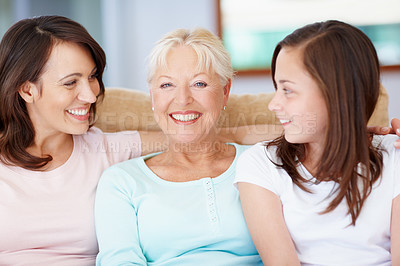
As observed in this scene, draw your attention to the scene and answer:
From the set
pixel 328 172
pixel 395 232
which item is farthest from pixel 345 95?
pixel 395 232

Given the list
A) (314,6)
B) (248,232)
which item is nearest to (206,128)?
(248,232)

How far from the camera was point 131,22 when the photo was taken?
4652 millimetres

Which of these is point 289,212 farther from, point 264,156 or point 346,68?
point 346,68

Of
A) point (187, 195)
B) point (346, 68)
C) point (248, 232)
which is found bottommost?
point (248, 232)

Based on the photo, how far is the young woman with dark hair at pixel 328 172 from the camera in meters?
1.33

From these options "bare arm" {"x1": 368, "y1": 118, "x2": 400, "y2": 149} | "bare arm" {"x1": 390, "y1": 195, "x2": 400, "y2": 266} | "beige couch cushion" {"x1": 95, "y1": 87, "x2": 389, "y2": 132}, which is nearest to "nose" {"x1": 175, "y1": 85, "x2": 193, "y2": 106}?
Result: "beige couch cushion" {"x1": 95, "y1": 87, "x2": 389, "y2": 132}

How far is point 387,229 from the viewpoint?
1.38 meters

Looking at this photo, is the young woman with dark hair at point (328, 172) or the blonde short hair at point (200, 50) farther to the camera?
the blonde short hair at point (200, 50)

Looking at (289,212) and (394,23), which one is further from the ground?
(394,23)

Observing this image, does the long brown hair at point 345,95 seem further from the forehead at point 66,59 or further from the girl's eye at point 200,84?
the forehead at point 66,59

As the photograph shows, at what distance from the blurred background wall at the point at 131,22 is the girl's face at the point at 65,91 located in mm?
2843

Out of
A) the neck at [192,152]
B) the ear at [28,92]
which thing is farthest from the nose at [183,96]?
the ear at [28,92]

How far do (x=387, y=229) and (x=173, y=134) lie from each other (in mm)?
802

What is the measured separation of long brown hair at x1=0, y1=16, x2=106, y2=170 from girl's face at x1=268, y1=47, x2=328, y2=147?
2.48 feet
